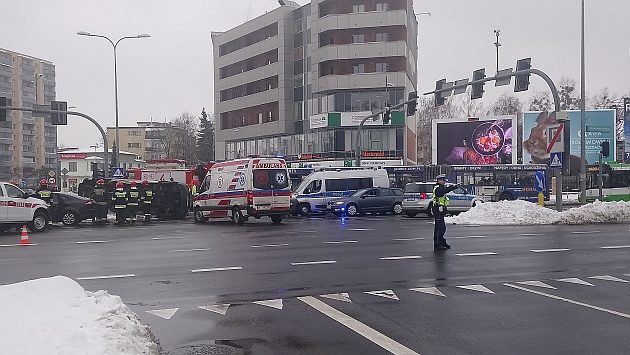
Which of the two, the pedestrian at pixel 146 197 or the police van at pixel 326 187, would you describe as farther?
the police van at pixel 326 187

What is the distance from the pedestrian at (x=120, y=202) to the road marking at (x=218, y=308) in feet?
65.0

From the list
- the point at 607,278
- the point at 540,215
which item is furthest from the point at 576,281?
the point at 540,215

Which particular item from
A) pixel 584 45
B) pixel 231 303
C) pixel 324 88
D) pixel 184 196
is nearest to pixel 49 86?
pixel 324 88

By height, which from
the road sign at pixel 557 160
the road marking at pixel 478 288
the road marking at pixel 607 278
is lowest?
the road marking at pixel 607 278

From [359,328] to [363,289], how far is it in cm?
257

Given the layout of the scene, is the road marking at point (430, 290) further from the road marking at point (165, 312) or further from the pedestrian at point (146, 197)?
the pedestrian at point (146, 197)

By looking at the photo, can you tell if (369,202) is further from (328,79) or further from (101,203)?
(328,79)

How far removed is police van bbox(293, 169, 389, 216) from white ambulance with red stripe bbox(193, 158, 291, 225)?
5.40 meters

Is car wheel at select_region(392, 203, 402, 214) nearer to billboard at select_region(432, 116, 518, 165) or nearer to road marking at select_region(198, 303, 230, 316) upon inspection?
road marking at select_region(198, 303, 230, 316)

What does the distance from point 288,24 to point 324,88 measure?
34.1ft

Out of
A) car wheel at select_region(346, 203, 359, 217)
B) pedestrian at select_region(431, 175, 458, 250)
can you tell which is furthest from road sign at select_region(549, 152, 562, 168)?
pedestrian at select_region(431, 175, 458, 250)

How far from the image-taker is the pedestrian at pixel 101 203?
2786cm

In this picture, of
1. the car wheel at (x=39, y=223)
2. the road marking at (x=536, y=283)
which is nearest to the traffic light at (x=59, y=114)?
the car wheel at (x=39, y=223)

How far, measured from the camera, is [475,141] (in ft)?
207
